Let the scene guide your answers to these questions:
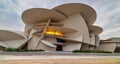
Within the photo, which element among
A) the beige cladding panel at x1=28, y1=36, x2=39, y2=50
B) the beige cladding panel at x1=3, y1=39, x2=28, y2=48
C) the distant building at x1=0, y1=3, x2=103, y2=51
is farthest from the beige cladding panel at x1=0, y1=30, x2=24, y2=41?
the beige cladding panel at x1=28, y1=36, x2=39, y2=50

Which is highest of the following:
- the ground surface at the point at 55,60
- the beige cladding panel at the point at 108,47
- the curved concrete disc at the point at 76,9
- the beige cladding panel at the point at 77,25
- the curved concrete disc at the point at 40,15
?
the curved concrete disc at the point at 76,9

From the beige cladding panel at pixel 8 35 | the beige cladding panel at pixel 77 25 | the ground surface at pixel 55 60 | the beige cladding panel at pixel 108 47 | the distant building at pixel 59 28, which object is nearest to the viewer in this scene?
the ground surface at pixel 55 60

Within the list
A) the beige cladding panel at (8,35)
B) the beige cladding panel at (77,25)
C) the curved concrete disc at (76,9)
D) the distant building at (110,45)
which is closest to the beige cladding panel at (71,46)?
the beige cladding panel at (77,25)

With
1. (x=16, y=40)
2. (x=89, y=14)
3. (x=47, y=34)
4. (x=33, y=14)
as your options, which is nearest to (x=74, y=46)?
(x=47, y=34)

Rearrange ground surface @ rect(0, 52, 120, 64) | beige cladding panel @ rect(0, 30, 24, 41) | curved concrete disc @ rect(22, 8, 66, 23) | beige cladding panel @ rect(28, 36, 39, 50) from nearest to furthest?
ground surface @ rect(0, 52, 120, 64)
curved concrete disc @ rect(22, 8, 66, 23)
beige cladding panel @ rect(28, 36, 39, 50)
beige cladding panel @ rect(0, 30, 24, 41)

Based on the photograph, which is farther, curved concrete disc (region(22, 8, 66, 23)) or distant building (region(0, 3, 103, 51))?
distant building (region(0, 3, 103, 51))

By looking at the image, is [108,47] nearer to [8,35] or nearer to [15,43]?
[15,43]

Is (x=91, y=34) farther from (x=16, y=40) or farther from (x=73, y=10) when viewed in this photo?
(x=16, y=40)

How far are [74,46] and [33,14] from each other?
1153 cm

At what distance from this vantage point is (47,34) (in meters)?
23.8

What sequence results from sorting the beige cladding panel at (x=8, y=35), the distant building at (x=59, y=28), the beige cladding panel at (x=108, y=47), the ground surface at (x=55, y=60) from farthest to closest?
1. the beige cladding panel at (x=108, y=47)
2. the beige cladding panel at (x=8, y=35)
3. the distant building at (x=59, y=28)
4. the ground surface at (x=55, y=60)

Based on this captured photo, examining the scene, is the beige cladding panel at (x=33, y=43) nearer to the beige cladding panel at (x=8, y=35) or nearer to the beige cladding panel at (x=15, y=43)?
the beige cladding panel at (x=15, y=43)

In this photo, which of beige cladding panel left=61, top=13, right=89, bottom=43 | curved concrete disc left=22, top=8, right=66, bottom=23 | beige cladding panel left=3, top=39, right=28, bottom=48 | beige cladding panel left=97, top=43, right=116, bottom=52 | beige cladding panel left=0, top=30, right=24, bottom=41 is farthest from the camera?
beige cladding panel left=97, top=43, right=116, bottom=52

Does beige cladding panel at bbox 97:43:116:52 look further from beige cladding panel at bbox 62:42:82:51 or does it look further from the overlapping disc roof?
beige cladding panel at bbox 62:42:82:51
